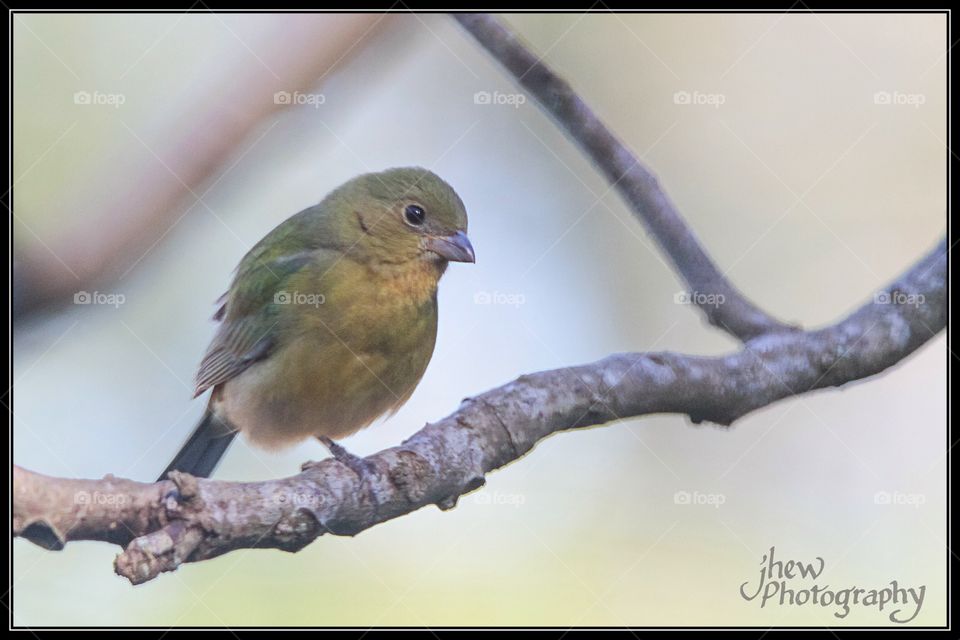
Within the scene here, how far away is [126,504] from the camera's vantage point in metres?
2.52

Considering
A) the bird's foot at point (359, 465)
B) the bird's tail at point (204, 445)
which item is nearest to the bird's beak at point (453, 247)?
the bird's foot at point (359, 465)

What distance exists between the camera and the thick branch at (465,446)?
8.23 ft

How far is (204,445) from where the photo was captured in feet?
11.7

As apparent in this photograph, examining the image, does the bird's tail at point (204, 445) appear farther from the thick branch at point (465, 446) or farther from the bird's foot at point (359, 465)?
the thick branch at point (465, 446)

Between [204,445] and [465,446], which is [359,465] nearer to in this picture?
[465,446]

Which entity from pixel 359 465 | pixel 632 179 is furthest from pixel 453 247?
pixel 359 465

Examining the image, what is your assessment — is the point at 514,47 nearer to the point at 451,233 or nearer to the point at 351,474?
the point at 451,233

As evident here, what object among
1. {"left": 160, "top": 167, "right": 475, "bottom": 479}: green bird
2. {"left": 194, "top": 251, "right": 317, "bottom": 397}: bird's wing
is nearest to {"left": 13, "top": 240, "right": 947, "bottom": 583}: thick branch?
{"left": 160, "top": 167, "right": 475, "bottom": 479}: green bird

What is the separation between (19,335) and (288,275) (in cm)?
95

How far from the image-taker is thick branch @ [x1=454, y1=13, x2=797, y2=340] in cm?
346

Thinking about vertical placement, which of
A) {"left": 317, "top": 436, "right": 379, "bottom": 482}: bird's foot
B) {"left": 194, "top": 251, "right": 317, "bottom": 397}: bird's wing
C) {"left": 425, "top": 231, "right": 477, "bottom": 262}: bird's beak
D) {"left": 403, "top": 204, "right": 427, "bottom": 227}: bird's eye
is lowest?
{"left": 317, "top": 436, "right": 379, "bottom": 482}: bird's foot

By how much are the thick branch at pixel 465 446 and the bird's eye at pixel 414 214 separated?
0.76m

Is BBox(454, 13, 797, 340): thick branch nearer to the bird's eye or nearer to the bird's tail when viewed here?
the bird's eye

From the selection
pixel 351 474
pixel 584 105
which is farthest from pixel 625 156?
pixel 351 474
